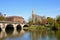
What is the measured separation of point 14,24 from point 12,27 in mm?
7087

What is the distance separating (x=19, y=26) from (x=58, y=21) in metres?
20.0

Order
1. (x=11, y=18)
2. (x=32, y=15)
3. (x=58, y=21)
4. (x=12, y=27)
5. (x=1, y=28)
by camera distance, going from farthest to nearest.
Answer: (x=11, y=18)
(x=32, y=15)
(x=12, y=27)
(x=58, y=21)
(x=1, y=28)

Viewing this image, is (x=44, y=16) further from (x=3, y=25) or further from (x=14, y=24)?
(x=3, y=25)

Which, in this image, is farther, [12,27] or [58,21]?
[12,27]

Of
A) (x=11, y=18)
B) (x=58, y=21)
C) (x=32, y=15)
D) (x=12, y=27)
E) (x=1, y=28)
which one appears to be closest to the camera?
(x=1, y=28)

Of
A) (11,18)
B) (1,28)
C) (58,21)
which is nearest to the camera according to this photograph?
(1,28)

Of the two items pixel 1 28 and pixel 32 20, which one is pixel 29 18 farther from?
pixel 1 28

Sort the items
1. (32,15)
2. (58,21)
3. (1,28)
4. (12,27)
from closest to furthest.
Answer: (1,28) → (58,21) → (12,27) → (32,15)

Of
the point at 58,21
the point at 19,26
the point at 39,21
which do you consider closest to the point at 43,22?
the point at 39,21

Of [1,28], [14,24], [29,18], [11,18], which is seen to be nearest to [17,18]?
[11,18]

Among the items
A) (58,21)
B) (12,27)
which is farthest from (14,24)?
(58,21)

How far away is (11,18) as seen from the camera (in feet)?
493

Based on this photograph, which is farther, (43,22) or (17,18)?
(17,18)

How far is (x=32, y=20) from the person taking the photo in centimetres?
10125
